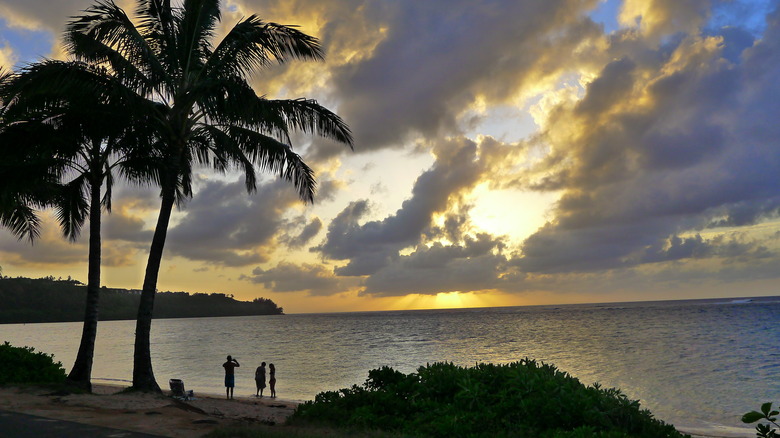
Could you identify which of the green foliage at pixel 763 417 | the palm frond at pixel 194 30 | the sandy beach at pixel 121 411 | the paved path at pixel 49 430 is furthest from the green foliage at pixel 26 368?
the green foliage at pixel 763 417

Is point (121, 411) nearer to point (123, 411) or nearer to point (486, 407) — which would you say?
point (123, 411)

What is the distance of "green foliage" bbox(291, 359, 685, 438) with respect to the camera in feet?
27.5

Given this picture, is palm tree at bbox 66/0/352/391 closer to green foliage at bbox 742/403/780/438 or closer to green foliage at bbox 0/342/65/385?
green foliage at bbox 0/342/65/385

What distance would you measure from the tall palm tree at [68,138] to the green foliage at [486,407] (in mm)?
9775

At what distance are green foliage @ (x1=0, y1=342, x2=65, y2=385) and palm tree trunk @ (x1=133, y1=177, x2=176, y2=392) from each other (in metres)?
3.83

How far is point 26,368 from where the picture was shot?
56.6ft

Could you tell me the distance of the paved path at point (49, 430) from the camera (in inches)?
338

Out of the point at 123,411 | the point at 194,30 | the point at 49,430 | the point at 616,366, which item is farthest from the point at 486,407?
the point at 616,366

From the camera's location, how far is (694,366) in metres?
36.8

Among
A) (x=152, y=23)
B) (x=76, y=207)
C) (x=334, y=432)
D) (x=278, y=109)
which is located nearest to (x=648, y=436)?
(x=334, y=432)

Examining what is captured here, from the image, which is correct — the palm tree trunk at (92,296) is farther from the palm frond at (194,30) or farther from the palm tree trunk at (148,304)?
the palm frond at (194,30)

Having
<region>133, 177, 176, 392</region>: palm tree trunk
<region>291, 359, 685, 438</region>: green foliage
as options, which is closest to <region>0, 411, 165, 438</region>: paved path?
<region>291, 359, 685, 438</region>: green foliage

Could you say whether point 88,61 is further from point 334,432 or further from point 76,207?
point 334,432

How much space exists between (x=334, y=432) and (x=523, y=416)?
3.22 meters
